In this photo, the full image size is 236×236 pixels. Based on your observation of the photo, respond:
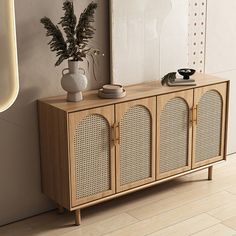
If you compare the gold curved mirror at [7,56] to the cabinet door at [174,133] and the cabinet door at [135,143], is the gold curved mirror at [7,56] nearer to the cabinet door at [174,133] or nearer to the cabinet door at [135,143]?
the cabinet door at [135,143]

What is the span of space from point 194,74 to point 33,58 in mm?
1272

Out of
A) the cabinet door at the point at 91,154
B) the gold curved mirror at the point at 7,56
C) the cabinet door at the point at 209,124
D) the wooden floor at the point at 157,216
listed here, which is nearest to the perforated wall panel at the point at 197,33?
the cabinet door at the point at 209,124

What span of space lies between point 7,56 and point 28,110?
6.08 feet

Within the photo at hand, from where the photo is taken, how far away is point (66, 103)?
268cm

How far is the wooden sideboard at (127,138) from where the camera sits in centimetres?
265

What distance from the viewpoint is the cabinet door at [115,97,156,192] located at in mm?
2816

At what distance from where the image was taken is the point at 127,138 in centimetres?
286

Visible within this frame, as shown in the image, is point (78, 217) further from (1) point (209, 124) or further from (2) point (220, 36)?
(2) point (220, 36)

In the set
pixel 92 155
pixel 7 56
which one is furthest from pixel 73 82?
pixel 7 56

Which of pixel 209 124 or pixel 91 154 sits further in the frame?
pixel 209 124

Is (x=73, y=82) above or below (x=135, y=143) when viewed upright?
above

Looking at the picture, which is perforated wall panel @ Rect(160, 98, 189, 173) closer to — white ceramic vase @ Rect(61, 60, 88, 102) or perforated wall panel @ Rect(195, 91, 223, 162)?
perforated wall panel @ Rect(195, 91, 223, 162)

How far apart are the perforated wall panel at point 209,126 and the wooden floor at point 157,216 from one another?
247 mm

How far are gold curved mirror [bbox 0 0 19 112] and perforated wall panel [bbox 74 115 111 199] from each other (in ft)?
5.51
